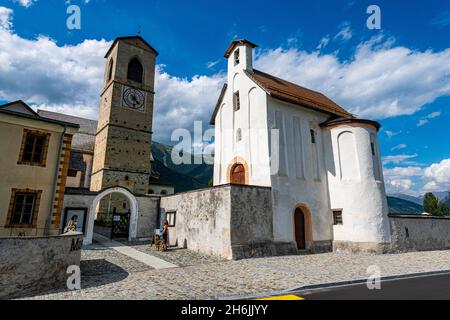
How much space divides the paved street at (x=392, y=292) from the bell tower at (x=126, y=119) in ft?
92.7

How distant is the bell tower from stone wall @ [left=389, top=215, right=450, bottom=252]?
27383mm

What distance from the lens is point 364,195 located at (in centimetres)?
1709

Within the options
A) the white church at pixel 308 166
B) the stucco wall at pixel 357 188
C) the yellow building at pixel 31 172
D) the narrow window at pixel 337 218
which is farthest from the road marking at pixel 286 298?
the narrow window at pixel 337 218

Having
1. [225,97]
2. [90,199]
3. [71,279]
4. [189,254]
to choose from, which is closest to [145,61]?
[225,97]

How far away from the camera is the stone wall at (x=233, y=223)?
13.5 m

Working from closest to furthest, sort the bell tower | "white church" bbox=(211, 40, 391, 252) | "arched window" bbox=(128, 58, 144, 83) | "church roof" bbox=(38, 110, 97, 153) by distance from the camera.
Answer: "white church" bbox=(211, 40, 391, 252), the bell tower, "arched window" bbox=(128, 58, 144, 83), "church roof" bbox=(38, 110, 97, 153)

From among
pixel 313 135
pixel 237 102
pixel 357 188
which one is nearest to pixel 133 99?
pixel 237 102

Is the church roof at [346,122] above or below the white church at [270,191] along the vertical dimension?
above

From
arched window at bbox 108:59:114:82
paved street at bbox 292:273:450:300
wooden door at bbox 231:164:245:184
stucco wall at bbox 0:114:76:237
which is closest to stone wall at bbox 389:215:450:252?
paved street at bbox 292:273:450:300

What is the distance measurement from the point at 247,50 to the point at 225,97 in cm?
390

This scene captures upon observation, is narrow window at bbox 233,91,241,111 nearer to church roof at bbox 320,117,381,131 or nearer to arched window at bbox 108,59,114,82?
church roof at bbox 320,117,381,131

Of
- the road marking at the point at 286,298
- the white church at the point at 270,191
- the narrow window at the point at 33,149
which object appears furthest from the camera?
the white church at the point at 270,191

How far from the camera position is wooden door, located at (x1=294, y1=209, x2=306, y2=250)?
16672mm

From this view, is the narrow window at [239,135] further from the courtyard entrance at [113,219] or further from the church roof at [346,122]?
the courtyard entrance at [113,219]
